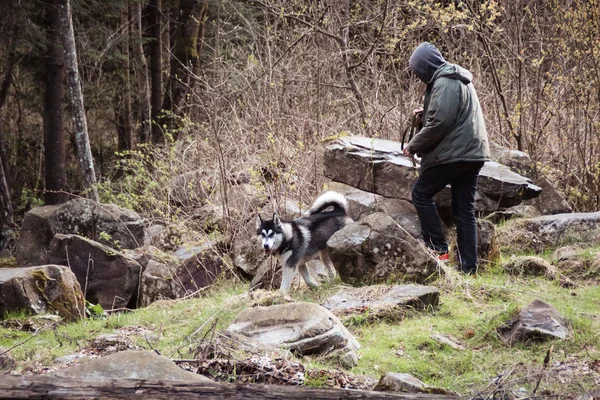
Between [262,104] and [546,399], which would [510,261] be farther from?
[262,104]

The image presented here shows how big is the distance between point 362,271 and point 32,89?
15.4 m

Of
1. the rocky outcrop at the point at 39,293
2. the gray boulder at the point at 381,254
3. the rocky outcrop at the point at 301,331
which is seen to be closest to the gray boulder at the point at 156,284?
the rocky outcrop at the point at 39,293

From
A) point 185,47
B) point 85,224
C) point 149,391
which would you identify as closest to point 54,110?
point 185,47

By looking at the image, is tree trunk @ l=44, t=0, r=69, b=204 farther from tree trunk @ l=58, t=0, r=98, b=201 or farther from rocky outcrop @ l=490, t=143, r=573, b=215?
rocky outcrop @ l=490, t=143, r=573, b=215

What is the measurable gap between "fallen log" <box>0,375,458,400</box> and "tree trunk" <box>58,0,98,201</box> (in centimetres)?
1026

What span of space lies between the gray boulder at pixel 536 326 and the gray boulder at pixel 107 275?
18.4ft

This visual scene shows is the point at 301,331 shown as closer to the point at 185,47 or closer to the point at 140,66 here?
the point at 185,47

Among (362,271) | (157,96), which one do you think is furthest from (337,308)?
(157,96)

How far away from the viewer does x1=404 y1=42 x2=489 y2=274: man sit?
9.17 m

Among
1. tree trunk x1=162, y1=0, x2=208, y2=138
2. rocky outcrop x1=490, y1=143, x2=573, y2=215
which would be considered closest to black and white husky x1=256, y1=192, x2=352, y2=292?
rocky outcrop x1=490, y1=143, x2=573, y2=215

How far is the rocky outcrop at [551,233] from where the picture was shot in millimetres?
10820

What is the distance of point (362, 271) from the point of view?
9359 mm

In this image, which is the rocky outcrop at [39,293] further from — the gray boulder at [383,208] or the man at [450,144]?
the gray boulder at [383,208]

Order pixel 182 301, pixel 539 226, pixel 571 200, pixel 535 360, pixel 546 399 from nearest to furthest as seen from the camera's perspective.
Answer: pixel 546 399 < pixel 535 360 < pixel 182 301 < pixel 539 226 < pixel 571 200
